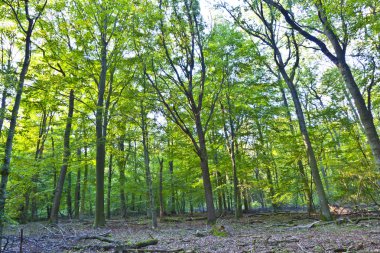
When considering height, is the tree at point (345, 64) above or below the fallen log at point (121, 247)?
above

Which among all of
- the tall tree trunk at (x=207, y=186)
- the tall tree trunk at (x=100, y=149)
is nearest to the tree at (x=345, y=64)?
the tall tree trunk at (x=207, y=186)

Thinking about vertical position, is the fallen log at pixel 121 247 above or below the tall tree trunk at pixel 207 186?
below

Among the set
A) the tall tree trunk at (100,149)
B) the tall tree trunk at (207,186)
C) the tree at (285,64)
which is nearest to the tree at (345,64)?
the tree at (285,64)

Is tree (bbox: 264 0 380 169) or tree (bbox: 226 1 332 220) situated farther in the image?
tree (bbox: 226 1 332 220)

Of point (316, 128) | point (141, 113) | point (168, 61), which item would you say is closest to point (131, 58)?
point (168, 61)

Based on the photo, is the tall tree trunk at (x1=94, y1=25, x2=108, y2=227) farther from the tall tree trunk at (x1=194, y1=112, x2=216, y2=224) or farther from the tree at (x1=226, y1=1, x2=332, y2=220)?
the tree at (x1=226, y1=1, x2=332, y2=220)

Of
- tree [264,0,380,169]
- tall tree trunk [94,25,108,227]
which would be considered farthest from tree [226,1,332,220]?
tall tree trunk [94,25,108,227]

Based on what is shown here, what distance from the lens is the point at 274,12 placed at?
40.8 ft

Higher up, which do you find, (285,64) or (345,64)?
(285,64)

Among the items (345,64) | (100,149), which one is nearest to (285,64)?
(345,64)

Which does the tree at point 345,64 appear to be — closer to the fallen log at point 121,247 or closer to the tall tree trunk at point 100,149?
the fallen log at point 121,247

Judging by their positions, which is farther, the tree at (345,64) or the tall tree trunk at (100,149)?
the tall tree trunk at (100,149)

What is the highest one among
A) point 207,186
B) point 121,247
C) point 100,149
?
point 100,149

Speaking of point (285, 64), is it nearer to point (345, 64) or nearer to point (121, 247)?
point (345, 64)
